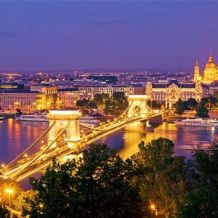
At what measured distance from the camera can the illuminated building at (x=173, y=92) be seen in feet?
91.1

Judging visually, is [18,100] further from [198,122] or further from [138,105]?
[198,122]

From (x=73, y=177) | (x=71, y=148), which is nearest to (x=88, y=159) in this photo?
(x=73, y=177)

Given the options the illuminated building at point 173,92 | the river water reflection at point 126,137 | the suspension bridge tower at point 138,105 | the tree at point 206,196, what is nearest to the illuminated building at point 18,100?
the illuminated building at point 173,92

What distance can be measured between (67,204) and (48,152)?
6242 mm

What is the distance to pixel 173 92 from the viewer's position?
2781 centimetres

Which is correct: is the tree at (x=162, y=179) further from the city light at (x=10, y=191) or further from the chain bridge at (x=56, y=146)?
the chain bridge at (x=56, y=146)

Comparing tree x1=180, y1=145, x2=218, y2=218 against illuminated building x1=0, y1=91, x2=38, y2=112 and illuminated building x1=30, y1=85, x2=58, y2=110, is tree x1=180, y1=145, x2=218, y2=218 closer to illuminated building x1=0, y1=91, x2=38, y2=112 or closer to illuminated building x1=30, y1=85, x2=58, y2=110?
illuminated building x1=0, y1=91, x2=38, y2=112

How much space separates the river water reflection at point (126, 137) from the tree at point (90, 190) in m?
6.86

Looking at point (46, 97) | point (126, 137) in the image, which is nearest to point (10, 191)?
point (126, 137)

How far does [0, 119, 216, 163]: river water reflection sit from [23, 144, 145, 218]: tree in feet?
22.5

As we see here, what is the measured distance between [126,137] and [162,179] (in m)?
9.04

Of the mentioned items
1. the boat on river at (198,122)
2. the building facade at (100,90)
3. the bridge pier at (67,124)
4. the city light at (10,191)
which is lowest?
the boat on river at (198,122)

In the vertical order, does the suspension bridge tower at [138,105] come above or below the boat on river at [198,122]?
above

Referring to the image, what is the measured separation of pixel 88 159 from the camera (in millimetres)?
3422
